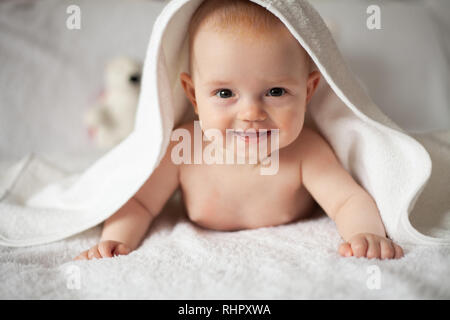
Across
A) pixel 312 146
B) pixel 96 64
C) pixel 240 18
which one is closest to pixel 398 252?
pixel 312 146

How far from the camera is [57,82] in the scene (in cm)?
154

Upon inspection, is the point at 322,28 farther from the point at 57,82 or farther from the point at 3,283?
the point at 57,82

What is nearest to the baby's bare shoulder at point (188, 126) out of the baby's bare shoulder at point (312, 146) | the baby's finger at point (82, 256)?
the baby's bare shoulder at point (312, 146)

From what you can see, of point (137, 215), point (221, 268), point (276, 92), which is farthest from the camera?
point (137, 215)

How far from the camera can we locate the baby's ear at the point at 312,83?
3.26 ft

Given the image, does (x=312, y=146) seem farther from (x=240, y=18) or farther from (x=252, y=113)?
(x=240, y=18)

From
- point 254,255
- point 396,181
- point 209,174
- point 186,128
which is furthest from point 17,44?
point 396,181

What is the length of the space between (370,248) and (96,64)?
3.78 feet

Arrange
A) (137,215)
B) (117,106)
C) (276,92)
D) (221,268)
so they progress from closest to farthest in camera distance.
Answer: (221,268)
(276,92)
(137,215)
(117,106)

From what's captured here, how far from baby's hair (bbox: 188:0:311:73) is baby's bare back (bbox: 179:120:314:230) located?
0.30 m

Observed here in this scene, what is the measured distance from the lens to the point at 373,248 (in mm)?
851

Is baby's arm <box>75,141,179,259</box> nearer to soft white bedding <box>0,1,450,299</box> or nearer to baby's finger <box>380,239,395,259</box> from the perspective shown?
soft white bedding <box>0,1,450,299</box>

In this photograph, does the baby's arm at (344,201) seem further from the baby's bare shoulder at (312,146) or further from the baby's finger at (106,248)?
the baby's finger at (106,248)

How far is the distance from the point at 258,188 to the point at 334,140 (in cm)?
23
